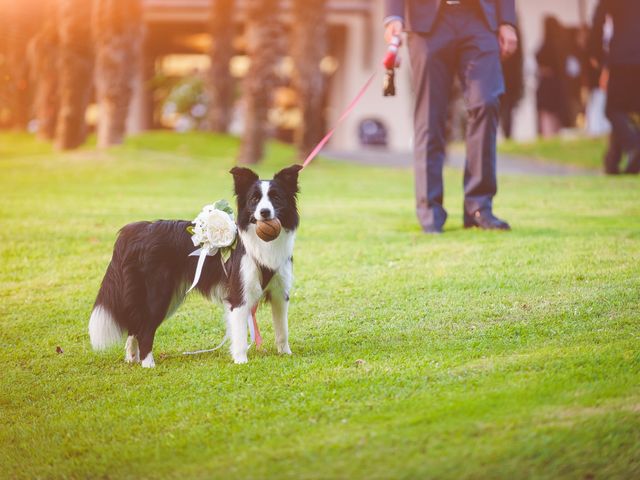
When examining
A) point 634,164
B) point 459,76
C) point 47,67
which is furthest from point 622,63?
point 47,67

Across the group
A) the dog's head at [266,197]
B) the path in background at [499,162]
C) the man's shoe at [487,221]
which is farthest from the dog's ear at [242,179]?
the path in background at [499,162]

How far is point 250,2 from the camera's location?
2206cm

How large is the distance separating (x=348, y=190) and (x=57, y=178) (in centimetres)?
502

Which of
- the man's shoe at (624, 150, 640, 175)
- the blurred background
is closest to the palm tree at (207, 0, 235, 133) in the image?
the blurred background

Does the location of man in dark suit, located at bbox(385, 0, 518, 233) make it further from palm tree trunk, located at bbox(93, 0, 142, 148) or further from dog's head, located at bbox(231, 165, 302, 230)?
palm tree trunk, located at bbox(93, 0, 142, 148)

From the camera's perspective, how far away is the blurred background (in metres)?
20.2

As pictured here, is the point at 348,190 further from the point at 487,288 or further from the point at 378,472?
the point at 378,472

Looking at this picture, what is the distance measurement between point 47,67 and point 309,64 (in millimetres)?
6817

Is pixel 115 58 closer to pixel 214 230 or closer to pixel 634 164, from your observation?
pixel 634 164

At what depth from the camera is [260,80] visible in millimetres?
20016

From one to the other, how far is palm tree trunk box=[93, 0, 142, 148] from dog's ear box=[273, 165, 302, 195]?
49.2 ft

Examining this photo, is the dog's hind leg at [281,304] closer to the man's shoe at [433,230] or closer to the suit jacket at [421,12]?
the man's shoe at [433,230]

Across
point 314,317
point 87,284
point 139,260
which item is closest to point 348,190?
point 87,284

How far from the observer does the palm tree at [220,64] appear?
1107 inches
